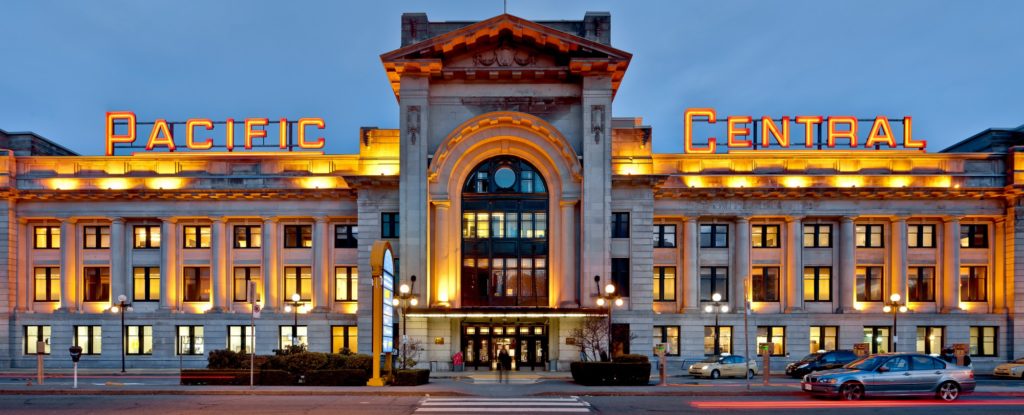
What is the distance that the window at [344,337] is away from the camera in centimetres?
5419

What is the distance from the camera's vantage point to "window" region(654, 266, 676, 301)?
55.2 meters

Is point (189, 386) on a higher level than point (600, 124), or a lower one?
lower

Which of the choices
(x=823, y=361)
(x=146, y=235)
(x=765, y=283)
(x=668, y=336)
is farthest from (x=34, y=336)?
(x=823, y=361)

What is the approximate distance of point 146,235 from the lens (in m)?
55.5

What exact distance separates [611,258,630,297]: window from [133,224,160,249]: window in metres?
31.1

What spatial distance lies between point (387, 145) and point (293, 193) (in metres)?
7.09

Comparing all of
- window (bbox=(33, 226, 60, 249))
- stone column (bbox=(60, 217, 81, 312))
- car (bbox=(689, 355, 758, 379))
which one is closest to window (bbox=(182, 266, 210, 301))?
stone column (bbox=(60, 217, 81, 312))

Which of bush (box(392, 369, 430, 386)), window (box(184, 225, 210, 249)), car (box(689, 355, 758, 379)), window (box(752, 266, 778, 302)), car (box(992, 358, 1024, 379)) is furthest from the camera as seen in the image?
window (box(184, 225, 210, 249))

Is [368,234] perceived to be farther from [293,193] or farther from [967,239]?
[967,239]

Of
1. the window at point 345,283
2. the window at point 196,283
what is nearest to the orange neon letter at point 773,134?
the window at point 345,283

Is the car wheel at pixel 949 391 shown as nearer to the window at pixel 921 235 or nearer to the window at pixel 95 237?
the window at pixel 921 235

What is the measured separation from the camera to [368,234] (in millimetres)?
52219

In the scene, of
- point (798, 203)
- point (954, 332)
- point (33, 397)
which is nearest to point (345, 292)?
point (33, 397)

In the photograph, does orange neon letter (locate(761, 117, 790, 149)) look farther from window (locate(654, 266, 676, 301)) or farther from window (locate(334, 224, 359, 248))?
window (locate(334, 224, 359, 248))
